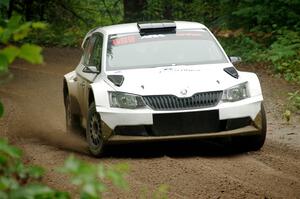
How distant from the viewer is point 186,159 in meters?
8.71

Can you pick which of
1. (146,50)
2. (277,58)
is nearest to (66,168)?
(146,50)

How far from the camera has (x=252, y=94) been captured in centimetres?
916

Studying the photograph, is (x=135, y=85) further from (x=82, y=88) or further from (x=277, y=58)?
(x=277, y=58)

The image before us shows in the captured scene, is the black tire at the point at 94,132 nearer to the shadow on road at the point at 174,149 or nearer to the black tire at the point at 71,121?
the shadow on road at the point at 174,149

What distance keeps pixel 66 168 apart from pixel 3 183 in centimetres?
22

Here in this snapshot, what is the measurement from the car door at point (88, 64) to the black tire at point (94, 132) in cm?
46

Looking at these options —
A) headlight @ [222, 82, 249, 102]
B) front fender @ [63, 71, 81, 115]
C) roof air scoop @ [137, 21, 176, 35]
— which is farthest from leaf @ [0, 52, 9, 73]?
front fender @ [63, 71, 81, 115]

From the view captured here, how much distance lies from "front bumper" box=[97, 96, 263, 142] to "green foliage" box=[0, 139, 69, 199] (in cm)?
607

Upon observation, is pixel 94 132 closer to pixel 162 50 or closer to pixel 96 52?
pixel 162 50

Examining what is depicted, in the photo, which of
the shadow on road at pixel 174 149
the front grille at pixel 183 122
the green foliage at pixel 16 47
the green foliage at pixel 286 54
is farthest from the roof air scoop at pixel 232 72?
the green foliage at pixel 286 54

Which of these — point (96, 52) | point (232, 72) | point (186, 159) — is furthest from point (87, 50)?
point (186, 159)

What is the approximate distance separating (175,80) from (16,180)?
6533mm

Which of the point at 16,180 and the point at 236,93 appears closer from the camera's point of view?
the point at 16,180

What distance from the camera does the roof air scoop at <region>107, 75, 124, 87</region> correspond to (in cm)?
903
